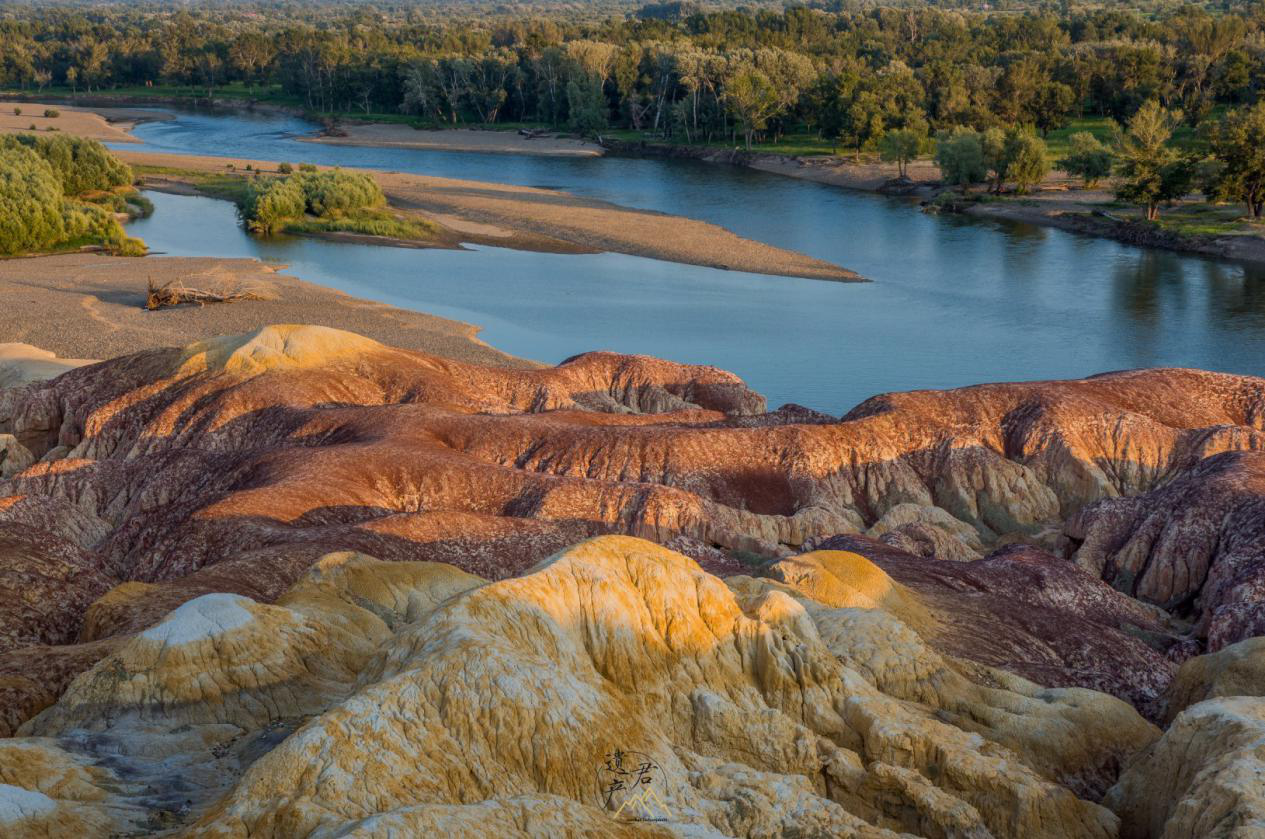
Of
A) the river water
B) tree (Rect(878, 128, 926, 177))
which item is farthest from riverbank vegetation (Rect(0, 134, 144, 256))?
tree (Rect(878, 128, 926, 177))

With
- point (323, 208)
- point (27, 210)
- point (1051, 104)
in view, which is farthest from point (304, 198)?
point (1051, 104)

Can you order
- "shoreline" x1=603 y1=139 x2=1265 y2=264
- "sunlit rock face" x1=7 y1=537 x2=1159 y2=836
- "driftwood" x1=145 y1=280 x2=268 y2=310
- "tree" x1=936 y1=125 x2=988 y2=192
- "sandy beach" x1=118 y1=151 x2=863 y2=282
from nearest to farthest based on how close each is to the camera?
"sunlit rock face" x1=7 y1=537 x2=1159 y2=836, "driftwood" x1=145 y1=280 x2=268 y2=310, "shoreline" x1=603 y1=139 x2=1265 y2=264, "sandy beach" x1=118 y1=151 x2=863 y2=282, "tree" x1=936 y1=125 x2=988 y2=192

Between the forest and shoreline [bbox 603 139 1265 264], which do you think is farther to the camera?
the forest

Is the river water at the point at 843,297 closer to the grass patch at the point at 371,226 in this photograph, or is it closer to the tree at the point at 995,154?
the grass patch at the point at 371,226

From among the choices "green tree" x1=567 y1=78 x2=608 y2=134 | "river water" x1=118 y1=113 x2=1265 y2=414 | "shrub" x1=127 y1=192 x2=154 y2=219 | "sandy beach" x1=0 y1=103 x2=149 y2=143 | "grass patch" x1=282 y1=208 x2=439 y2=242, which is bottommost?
"river water" x1=118 y1=113 x2=1265 y2=414

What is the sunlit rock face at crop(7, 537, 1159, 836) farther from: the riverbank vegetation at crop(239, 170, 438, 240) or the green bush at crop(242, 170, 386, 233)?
the green bush at crop(242, 170, 386, 233)

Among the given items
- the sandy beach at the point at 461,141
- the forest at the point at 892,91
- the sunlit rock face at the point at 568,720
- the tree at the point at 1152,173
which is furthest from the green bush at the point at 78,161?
the sunlit rock face at the point at 568,720

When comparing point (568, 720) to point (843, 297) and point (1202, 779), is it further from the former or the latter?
point (843, 297)
